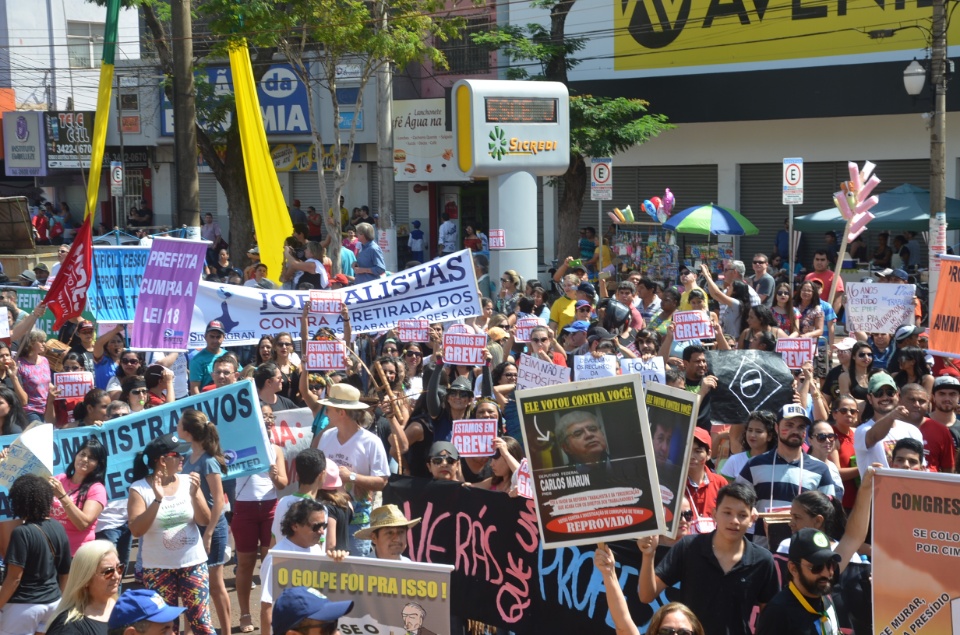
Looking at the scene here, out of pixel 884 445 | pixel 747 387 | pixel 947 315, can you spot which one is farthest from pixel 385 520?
pixel 947 315

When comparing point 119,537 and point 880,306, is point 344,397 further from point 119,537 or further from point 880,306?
point 880,306

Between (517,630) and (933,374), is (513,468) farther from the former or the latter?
(933,374)

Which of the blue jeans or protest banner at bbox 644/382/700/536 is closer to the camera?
protest banner at bbox 644/382/700/536

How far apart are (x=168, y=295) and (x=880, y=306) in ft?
20.5

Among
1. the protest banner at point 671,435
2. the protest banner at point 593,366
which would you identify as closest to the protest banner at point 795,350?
the protest banner at point 593,366

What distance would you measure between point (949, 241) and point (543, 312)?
11.1 m

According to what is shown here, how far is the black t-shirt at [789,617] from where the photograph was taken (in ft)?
15.6

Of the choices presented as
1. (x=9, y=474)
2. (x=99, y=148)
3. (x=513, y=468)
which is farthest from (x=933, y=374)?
(x=99, y=148)

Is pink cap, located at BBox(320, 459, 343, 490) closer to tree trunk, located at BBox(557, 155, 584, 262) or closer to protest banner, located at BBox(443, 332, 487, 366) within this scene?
protest banner, located at BBox(443, 332, 487, 366)

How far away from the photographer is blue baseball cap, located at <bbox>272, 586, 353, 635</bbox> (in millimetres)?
4285

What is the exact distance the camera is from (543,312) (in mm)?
13266

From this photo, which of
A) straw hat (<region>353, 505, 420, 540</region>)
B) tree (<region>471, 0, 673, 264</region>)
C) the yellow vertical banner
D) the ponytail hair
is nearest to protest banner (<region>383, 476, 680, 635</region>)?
straw hat (<region>353, 505, 420, 540</region>)

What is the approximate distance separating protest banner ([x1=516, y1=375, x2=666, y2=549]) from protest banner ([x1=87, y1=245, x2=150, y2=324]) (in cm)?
737

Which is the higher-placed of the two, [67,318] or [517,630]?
[67,318]
